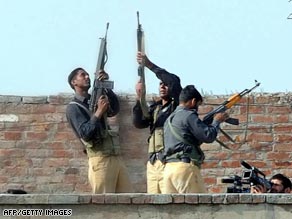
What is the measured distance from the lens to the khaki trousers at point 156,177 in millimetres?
11453

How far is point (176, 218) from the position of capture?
1023cm

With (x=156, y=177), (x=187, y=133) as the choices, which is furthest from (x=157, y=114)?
(x=187, y=133)

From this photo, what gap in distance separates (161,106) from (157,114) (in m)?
0.09

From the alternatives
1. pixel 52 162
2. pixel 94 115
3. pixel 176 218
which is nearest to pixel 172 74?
pixel 94 115

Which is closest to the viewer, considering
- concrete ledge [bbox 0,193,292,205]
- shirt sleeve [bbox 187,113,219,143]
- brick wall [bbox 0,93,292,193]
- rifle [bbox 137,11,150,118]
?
concrete ledge [bbox 0,193,292,205]

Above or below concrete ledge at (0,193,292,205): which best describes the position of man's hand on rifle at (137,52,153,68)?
above

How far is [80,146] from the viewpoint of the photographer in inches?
547

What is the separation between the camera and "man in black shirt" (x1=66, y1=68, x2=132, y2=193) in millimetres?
11329

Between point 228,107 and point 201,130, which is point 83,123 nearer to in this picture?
point 201,130

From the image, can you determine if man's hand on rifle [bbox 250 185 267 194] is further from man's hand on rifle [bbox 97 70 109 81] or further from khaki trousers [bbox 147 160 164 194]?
man's hand on rifle [bbox 97 70 109 81]

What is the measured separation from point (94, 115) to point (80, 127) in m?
0.18

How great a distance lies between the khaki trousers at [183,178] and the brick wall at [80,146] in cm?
288

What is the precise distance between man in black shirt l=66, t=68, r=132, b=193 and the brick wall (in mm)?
2248

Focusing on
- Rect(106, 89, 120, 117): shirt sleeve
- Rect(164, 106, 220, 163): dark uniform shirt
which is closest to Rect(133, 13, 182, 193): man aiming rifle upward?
Rect(106, 89, 120, 117): shirt sleeve
